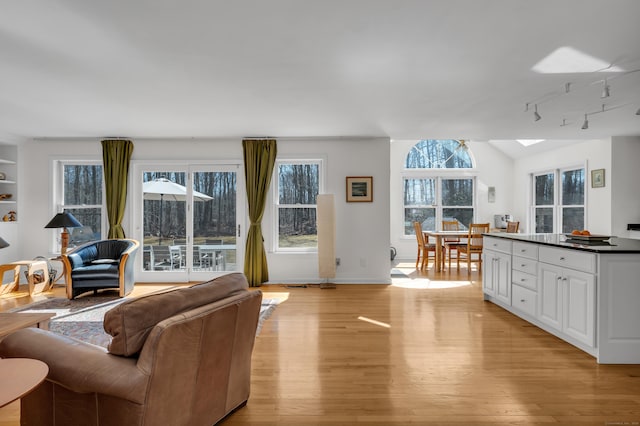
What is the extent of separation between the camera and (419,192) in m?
8.87

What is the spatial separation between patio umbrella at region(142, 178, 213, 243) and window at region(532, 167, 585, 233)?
6.74 m

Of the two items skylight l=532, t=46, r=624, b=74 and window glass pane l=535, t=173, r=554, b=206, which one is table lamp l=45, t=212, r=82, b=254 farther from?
window glass pane l=535, t=173, r=554, b=206

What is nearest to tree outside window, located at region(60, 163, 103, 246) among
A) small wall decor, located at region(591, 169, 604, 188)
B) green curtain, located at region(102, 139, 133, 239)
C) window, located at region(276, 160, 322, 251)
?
green curtain, located at region(102, 139, 133, 239)

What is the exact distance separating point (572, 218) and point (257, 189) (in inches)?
237

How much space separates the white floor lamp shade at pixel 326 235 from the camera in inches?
219

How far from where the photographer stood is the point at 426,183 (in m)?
8.87

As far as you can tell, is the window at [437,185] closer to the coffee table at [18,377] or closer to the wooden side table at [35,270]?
the wooden side table at [35,270]

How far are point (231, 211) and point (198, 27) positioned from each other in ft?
12.8

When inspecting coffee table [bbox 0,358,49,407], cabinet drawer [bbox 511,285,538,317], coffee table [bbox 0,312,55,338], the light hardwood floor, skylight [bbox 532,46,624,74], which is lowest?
the light hardwood floor

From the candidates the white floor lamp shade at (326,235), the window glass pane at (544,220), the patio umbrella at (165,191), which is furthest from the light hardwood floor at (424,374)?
the window glass pane at (544,220)

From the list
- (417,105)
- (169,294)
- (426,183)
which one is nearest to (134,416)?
(169,294)

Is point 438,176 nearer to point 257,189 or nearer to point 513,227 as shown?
point 513,227

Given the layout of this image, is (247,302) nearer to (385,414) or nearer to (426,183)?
(385,414)

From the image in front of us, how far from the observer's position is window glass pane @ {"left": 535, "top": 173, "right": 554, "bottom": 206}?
7.50 meters
